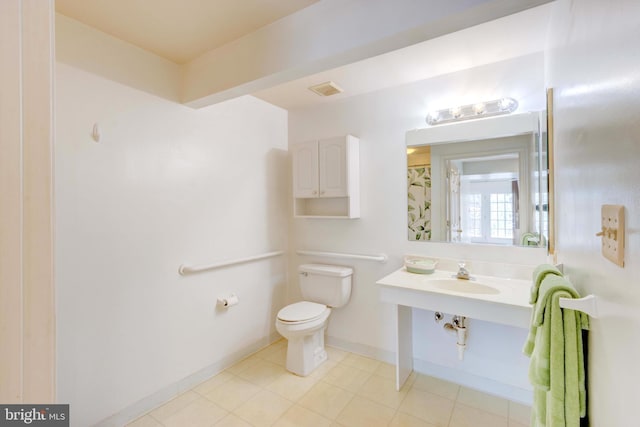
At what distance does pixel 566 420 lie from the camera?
2.59ft

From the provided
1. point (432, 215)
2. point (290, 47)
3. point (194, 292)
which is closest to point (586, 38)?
point (290, 47)

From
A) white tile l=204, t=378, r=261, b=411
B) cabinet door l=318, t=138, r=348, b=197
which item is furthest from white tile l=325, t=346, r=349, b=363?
cabinet door l=318, t=138, r=348, b=197

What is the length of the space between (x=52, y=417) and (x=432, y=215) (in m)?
2.19

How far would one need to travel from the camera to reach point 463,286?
75.0 inches

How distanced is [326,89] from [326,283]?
5.44 ft

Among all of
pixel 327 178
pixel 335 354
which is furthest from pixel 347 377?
pixel 327 178

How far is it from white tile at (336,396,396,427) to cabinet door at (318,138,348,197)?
4.95ft

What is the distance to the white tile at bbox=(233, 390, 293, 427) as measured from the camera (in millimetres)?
1735

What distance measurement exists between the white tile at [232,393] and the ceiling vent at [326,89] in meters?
2.36

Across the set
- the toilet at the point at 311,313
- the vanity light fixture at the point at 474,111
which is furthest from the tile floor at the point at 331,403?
the vanity light fixture at the point at 474,111

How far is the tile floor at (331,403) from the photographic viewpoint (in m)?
1.72

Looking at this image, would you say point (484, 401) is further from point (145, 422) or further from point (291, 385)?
point (145, 422)

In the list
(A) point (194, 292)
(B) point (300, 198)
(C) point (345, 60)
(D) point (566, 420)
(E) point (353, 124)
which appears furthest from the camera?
(B) point (300, 198)

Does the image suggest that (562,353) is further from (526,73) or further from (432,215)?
(526,73)
